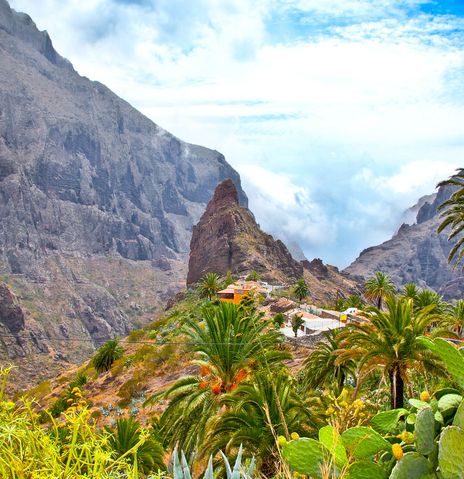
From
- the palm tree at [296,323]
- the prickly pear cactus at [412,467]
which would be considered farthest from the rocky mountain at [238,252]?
the prickly pear cactus at [412,467]

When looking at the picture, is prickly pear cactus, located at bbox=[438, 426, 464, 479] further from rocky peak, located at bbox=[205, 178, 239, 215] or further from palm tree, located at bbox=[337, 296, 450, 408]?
rocky peak, located at bbox=[205, 178, 239, 215]

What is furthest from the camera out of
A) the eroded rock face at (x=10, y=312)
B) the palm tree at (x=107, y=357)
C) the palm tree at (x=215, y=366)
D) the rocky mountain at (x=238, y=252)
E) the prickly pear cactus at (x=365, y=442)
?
the eroded rock face at (x=10, y=312)

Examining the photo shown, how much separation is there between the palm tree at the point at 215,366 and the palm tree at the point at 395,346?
3.26m

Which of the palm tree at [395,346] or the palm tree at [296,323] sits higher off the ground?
the palm tree at [395,346]

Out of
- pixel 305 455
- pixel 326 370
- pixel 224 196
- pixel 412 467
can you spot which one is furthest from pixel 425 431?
pixel 224 196

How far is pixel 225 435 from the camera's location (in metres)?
13.7

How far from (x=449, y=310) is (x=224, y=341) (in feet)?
108

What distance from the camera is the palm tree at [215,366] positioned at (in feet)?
56.3

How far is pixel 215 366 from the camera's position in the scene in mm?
18000

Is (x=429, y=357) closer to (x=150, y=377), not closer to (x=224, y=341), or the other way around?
(x=224, y=341)

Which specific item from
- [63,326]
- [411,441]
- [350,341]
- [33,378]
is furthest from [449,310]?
[63,326]

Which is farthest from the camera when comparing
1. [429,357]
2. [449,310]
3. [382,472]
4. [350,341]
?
[449,310]

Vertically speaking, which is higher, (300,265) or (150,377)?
(300,265)

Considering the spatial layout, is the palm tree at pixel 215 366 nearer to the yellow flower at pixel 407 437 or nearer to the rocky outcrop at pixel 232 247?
the yellow flower at pixel 407 437
